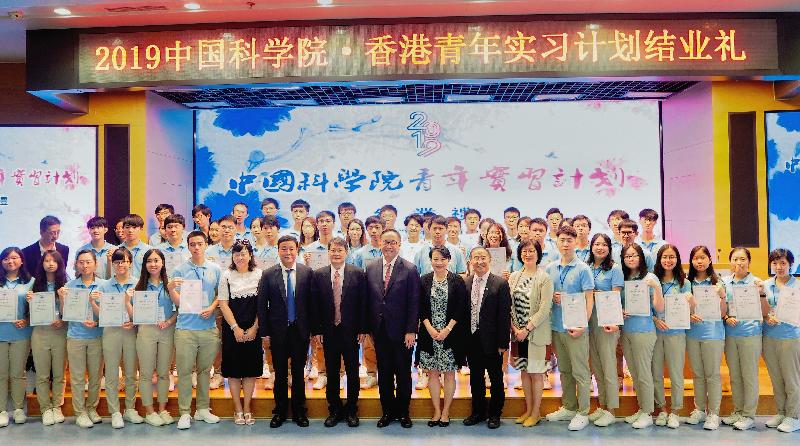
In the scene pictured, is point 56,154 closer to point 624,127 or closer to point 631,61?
point 631,61

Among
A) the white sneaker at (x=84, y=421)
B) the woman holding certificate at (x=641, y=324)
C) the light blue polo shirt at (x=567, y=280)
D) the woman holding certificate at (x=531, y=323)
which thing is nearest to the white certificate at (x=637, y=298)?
the woman holding certificate at (x=641, y=324)

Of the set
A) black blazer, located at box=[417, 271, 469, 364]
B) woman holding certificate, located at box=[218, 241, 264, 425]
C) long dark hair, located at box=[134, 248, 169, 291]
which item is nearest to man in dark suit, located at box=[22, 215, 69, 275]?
long dark hair, located at box=[134, 248, 169, 291]

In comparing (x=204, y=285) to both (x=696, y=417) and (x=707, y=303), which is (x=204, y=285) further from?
(x=696, y=417)

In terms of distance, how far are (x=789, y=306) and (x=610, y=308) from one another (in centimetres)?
127

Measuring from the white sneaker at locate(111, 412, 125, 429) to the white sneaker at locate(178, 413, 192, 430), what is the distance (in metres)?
0.45

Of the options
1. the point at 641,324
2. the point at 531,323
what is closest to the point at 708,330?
the point at 641,324

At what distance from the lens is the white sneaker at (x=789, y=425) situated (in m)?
4.67

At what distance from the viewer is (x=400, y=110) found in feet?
25.0

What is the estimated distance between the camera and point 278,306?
4773 mm

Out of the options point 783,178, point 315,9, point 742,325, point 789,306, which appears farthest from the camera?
point 783,178

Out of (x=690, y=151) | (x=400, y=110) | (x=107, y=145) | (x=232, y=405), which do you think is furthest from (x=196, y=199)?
(x=690, y=151)

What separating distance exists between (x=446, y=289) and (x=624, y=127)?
3899mm

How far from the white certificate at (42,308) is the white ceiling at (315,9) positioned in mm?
2349

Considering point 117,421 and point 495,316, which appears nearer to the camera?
point 495,316
